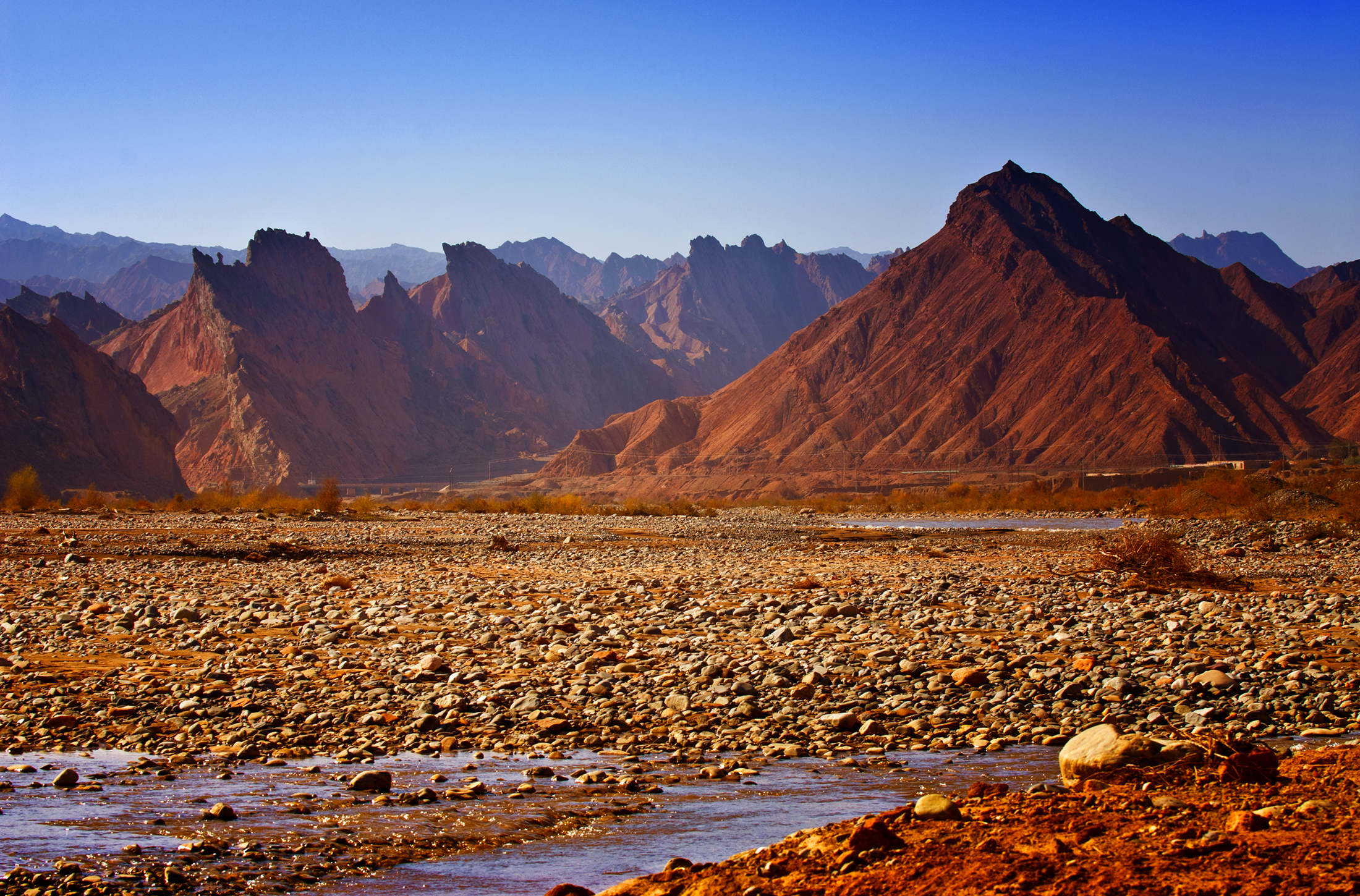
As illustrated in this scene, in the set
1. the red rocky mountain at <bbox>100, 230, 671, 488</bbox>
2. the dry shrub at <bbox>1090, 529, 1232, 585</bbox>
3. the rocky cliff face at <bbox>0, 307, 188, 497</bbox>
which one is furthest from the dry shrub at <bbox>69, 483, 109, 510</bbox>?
the red rocky mountain at <bbox>100, 230, 671, 488</bbox>

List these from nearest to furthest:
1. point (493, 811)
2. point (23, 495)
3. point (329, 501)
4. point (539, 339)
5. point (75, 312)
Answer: point (493, 811)
point (23, 495)
point (329, 501)
point (75, 312)
point (539, 339)

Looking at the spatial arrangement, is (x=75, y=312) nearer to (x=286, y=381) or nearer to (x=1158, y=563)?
(x=286, y=381)

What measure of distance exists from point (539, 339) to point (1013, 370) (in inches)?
3901

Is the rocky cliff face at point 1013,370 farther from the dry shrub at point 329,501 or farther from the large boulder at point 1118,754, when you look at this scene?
the large boulder at point 1118,754

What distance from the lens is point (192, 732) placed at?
7.96 metres

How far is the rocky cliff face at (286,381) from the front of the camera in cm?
10588

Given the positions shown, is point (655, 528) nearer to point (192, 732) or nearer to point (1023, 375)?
point (192, 732)

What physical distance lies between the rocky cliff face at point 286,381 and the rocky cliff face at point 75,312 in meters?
7.18

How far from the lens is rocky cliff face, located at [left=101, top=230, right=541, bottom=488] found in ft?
347

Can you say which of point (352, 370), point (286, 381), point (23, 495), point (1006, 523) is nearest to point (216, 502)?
point (23, 495)

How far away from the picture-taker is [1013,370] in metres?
99.4

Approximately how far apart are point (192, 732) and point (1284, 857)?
24.6 ft

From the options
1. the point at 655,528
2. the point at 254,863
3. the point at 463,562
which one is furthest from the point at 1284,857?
the point at 655,528

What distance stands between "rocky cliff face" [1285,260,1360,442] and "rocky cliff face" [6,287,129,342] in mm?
141040
